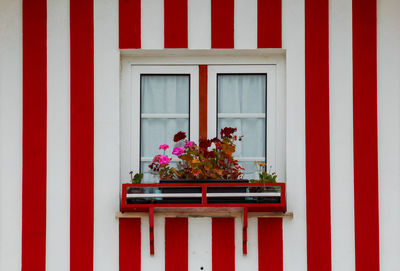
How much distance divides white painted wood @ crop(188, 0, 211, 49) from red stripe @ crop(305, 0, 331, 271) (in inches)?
22.1

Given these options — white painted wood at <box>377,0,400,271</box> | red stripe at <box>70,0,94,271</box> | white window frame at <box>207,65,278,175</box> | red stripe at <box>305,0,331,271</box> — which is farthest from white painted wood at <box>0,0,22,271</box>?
white painted wood at <box>377,0,400,271</box>

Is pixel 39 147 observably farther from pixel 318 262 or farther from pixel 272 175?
pixel 318 262

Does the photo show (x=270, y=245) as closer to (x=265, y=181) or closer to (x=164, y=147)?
(x=265, y=181)

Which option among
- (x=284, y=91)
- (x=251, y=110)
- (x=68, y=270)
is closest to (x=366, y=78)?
(x=284, y=91)

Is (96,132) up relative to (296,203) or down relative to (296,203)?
up

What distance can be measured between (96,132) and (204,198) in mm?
729

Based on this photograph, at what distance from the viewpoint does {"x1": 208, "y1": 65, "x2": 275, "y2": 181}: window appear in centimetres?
318

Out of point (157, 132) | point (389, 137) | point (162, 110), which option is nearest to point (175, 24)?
point (162, 110)

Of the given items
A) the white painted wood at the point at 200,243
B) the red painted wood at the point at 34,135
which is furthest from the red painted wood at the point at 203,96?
the red painted wood at the point at 34,135

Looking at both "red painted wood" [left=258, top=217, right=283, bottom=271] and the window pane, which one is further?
the window pane

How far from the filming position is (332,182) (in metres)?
3.04

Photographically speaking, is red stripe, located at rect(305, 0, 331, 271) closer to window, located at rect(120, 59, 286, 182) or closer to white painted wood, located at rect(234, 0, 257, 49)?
window, located at rect(120, 59, 286, 182)

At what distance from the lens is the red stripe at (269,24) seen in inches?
122

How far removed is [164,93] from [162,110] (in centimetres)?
10
